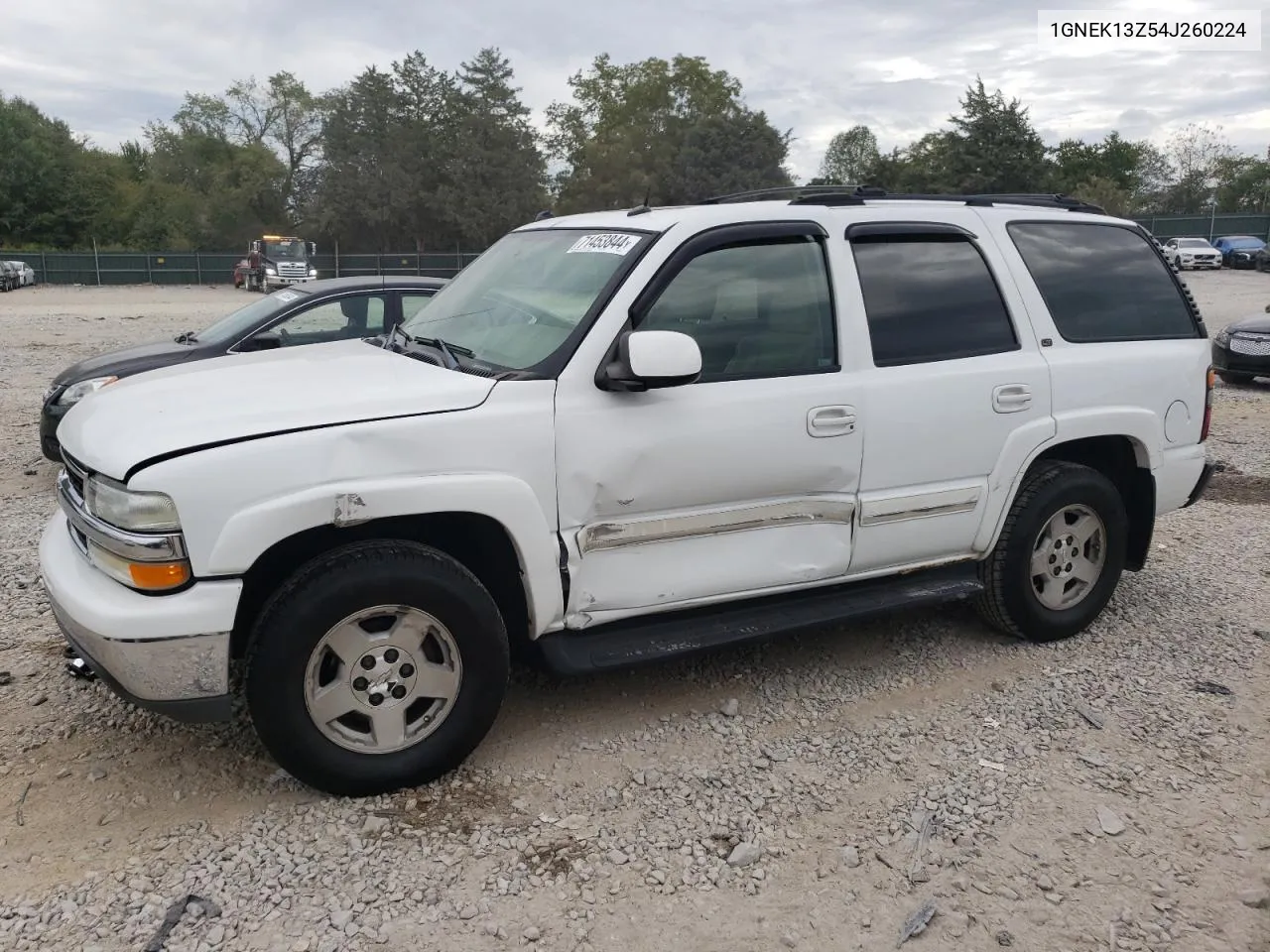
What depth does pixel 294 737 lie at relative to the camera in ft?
9.98

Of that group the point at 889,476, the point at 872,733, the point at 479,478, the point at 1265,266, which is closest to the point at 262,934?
the point at 479,478

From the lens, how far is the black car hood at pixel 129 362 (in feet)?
23.5

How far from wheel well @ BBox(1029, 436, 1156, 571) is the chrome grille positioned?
28.2ft

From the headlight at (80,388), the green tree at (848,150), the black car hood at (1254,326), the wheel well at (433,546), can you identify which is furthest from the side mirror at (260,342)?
the green tree at (848,150)

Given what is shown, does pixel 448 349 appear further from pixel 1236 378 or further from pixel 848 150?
pixel 848 150

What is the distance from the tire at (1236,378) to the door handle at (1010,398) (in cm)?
958

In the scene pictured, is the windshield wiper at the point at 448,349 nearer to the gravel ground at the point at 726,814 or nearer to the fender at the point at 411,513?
the fender at the point at 411,513

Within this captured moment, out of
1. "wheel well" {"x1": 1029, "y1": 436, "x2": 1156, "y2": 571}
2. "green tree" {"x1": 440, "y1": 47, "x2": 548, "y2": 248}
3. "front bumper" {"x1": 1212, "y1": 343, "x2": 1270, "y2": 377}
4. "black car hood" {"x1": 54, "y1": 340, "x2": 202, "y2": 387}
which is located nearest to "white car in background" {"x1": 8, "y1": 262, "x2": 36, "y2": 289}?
"green tree" {"x1": 440, "y1": 47, "x2": 548, "y2": 248}

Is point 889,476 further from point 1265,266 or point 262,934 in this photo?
point 1265,266

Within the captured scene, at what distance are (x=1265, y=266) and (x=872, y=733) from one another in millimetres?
41842

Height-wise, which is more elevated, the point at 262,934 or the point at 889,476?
the point at 889,476

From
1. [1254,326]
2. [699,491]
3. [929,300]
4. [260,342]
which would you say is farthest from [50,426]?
[1254,326]

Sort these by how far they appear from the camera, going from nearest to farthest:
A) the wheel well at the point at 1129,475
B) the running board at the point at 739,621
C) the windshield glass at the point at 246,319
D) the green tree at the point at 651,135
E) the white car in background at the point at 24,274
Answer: the running board at the point at 739,621 < the wheel well at the point at 1129,475 < the windshield glass at the point at 246,319 < the white car in background at the point at 24,274 < the green tree at the point at 651,135

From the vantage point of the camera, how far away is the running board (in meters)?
3.43
